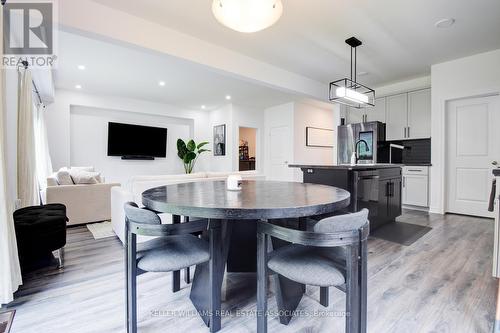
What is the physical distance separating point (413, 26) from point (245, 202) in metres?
3.36

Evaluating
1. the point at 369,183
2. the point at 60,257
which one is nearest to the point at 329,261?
the point at 369,183

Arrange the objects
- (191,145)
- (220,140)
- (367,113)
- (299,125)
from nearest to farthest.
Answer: (367,113) < (299,125) < (191,145) < (220,140)

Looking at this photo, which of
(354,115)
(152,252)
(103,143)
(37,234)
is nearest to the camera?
(152,252)

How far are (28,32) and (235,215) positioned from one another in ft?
10.9

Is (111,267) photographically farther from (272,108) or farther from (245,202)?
(272,108)

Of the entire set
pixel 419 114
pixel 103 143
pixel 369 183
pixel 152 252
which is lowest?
pixel 152 252

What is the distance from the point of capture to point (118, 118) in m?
6.46

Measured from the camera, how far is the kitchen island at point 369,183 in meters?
2.77

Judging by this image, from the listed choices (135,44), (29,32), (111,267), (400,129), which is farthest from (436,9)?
(29,32)

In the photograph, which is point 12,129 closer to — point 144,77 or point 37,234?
point 37,234

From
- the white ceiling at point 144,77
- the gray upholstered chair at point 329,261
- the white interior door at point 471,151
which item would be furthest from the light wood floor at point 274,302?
the white ceiling at point 144,77

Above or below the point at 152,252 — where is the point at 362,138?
above

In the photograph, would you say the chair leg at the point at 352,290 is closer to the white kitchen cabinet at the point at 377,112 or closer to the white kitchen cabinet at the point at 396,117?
the white kitchen cabinet at the point at 396,117

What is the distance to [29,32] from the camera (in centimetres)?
264
